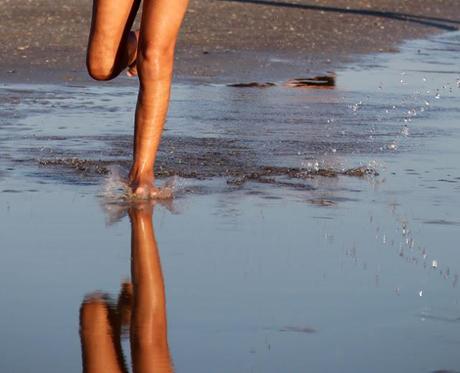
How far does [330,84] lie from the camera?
12477mm

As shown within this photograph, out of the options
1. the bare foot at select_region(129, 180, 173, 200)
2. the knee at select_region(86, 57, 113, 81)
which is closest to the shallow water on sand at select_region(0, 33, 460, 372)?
the bare foot at select_region(129, 180, 173, 200)

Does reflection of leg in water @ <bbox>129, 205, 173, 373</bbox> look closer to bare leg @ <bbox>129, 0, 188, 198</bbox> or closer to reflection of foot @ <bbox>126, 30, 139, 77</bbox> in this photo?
bare leg @ <bbox>129, 0, 188, 198</bbox>

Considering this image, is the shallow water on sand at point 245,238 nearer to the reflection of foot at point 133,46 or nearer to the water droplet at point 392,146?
the water droplet at point 392,146

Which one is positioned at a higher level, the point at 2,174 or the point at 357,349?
the point at 2,174

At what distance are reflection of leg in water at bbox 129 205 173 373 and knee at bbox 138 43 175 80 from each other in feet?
2.72

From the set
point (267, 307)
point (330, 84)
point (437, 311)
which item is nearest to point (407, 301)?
point (437, 311)

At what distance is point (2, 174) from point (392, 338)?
3.23 metres

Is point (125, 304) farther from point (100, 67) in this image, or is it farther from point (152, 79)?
point (100, 67)

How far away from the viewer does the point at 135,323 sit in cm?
477

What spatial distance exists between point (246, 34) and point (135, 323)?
40.2 ft

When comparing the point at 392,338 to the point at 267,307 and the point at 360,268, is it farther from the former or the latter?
the point at 360,268

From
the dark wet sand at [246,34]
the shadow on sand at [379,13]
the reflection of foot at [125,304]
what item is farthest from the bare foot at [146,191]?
the shadow on sand at [379,13]

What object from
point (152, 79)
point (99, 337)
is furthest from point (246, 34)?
point (99, 337)

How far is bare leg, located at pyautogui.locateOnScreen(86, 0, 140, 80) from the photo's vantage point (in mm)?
7051
